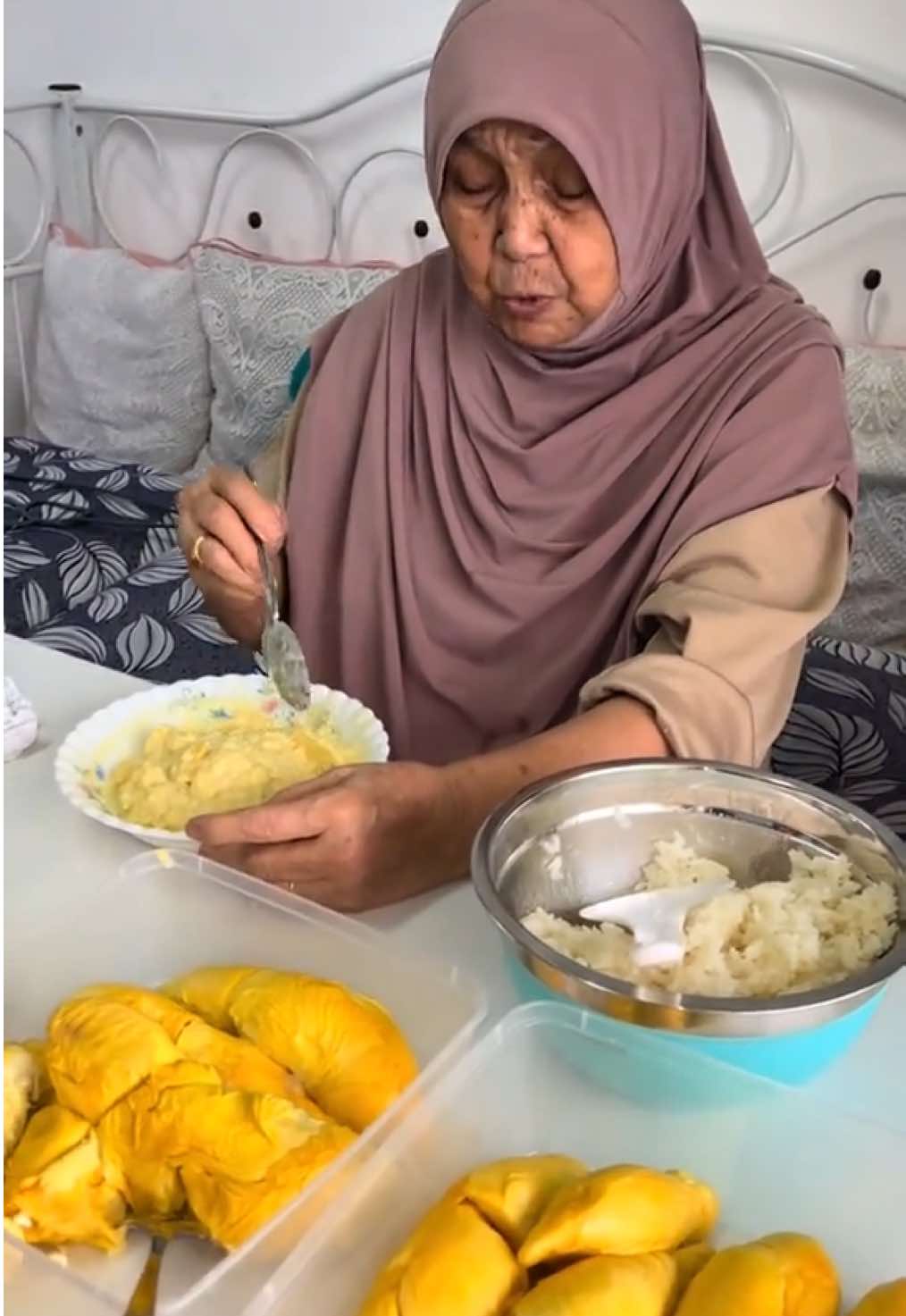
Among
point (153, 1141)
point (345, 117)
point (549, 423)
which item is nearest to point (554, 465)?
point (549, 423)

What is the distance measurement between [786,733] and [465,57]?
957 millimetres

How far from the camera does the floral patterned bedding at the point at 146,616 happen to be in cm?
167

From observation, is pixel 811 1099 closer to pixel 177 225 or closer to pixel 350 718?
pixel 350 718

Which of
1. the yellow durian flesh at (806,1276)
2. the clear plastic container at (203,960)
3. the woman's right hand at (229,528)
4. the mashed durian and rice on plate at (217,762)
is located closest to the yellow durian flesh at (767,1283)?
the yellow durian flesh at (806,1276)

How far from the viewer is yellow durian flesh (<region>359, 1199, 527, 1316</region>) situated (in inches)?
18.7

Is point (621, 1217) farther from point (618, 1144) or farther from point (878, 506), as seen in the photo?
point (878, 506)

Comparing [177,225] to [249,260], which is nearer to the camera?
[249,260]

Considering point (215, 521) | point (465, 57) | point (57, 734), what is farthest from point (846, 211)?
point (57, 734)

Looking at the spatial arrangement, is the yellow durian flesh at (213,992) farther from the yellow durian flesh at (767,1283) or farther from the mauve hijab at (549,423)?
the mauve hijab at (549,423)

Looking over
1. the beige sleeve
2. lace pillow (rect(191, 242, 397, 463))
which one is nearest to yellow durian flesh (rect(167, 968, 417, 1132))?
the beige sleeve

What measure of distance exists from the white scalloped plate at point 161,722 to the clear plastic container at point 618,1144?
14.0 inches

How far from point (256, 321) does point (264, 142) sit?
0.44 metres

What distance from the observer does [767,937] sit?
2.35 feet

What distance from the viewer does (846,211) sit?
2.15 meters
